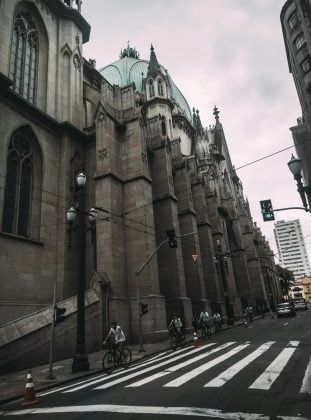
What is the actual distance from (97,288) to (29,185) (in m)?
8.13

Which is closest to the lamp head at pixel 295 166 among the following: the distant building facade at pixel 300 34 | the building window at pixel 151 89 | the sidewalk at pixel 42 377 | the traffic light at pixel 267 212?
the traffic light at pixel 267 212

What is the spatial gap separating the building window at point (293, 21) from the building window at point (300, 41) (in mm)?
1465

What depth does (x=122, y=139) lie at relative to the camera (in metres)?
23.7

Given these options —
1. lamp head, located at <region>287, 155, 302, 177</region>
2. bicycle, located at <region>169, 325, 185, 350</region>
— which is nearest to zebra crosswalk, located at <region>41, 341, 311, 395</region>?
bicycle, located at <region>169, 325, 185, 350</region>

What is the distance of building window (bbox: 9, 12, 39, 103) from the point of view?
21516 mm

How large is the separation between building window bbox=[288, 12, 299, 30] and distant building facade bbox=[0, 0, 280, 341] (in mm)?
19871

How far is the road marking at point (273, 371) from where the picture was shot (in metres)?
6.74

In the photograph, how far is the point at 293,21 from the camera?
34125 millimetres

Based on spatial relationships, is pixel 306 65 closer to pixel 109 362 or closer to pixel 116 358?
pixel 116 358

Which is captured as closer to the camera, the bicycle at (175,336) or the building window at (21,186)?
the bicycle at (175,336)

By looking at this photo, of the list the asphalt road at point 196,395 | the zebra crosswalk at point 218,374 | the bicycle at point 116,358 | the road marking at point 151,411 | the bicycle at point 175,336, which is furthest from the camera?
the bicycle at point 175,336

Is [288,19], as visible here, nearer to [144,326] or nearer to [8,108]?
[8,108]

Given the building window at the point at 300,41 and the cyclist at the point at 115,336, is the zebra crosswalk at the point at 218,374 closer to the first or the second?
the cyclist at the point at 115,336

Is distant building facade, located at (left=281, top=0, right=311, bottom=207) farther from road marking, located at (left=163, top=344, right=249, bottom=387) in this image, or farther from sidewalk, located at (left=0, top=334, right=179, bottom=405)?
sidewalk, located at (left=0, top=334, right=179, bottom=405)
